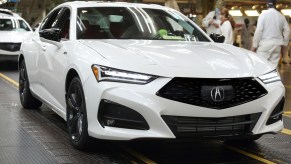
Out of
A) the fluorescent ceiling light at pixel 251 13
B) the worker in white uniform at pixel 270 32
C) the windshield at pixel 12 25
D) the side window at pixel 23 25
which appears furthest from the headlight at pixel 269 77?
the fluorescent ceiling light at pixel 251 13

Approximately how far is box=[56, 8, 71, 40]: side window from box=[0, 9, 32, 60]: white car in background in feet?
24.8

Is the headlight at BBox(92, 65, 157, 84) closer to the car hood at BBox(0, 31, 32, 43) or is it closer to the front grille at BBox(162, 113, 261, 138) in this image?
the front grille at BBox(162, 113, 261, 138)

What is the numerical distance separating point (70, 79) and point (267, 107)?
6.76ft

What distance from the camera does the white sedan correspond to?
14.5 feet

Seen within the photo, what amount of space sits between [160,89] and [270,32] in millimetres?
5771

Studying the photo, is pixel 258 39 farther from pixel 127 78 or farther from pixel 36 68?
pixel 127 78

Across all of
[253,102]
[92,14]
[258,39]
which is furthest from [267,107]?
[258,39]

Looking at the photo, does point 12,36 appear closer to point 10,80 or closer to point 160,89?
point 10,80

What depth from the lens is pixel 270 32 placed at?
9.62 meters

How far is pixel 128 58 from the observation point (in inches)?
185

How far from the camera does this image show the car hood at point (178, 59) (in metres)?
4.51

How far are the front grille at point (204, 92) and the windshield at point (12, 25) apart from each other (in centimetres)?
1171

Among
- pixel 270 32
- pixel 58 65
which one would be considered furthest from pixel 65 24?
pixel 270 32

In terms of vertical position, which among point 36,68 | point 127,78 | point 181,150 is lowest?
point 181,150
